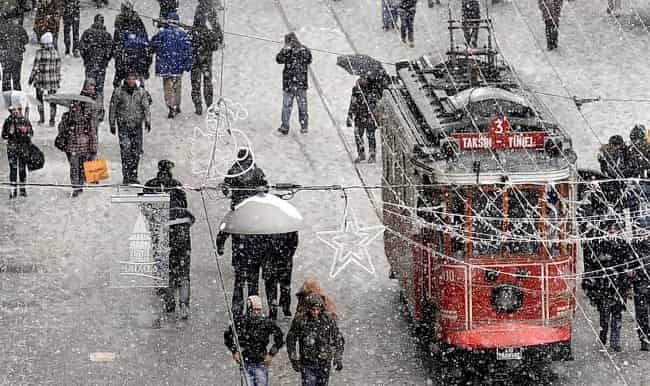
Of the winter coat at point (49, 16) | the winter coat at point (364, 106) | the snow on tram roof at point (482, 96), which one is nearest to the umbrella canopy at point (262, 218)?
the snow on tram roof at point (482, 96)

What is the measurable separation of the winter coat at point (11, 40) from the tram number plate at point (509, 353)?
11526 mm

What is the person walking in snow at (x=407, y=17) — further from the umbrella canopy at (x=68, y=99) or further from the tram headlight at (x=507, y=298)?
the tram headlight at (x=507, y=298)

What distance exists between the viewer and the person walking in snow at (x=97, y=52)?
2305cm

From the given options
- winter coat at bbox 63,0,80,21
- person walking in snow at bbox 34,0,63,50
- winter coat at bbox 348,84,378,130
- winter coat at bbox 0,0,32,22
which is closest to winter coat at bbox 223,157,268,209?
winter coat at bbox 348,84,378,130

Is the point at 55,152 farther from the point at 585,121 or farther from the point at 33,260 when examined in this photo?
the point at 585,121

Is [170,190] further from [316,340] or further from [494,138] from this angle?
[494,138]

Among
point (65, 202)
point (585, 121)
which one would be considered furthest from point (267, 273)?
point (585, 121)

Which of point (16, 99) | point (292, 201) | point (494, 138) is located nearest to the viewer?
point (494, 138)

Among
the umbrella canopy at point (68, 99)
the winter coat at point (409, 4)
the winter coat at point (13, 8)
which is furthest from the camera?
the winter coat at point (409, 4)

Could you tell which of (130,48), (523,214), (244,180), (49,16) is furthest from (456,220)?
(49,16)

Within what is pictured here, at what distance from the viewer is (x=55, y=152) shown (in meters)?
21.8

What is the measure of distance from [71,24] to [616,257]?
13445mm

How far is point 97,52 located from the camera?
75.9ft

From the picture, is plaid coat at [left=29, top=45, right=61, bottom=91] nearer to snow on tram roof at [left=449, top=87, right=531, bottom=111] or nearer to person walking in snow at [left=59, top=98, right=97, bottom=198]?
person walking in snow at [left=59, top=98, right=97, bottom=198]
